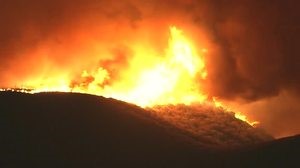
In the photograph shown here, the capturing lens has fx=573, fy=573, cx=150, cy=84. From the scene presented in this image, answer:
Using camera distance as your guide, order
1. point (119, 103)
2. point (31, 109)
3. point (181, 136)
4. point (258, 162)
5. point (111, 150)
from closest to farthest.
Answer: point (258, 162), point (111, 150), point (31, 109), point (181, 136), point (119, 103)

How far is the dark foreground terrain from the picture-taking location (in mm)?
42688

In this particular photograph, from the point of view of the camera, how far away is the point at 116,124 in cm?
5188

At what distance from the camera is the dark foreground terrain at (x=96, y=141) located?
42688 millimetres

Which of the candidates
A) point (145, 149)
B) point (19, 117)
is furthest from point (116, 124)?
Answer: point (19, 117)

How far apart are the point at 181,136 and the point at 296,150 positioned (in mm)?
13659

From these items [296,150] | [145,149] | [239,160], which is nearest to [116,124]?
[145,149]

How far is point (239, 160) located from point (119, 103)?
59.7ft

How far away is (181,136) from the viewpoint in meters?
54.0

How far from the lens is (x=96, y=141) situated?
4694cm

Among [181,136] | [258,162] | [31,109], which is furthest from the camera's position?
[181,136]

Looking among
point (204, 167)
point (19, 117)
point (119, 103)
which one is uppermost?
point (119, 103)

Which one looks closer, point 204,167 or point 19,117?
point 204,167

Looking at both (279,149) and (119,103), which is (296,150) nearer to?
(279,149)

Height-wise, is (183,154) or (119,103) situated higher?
(119,103)
